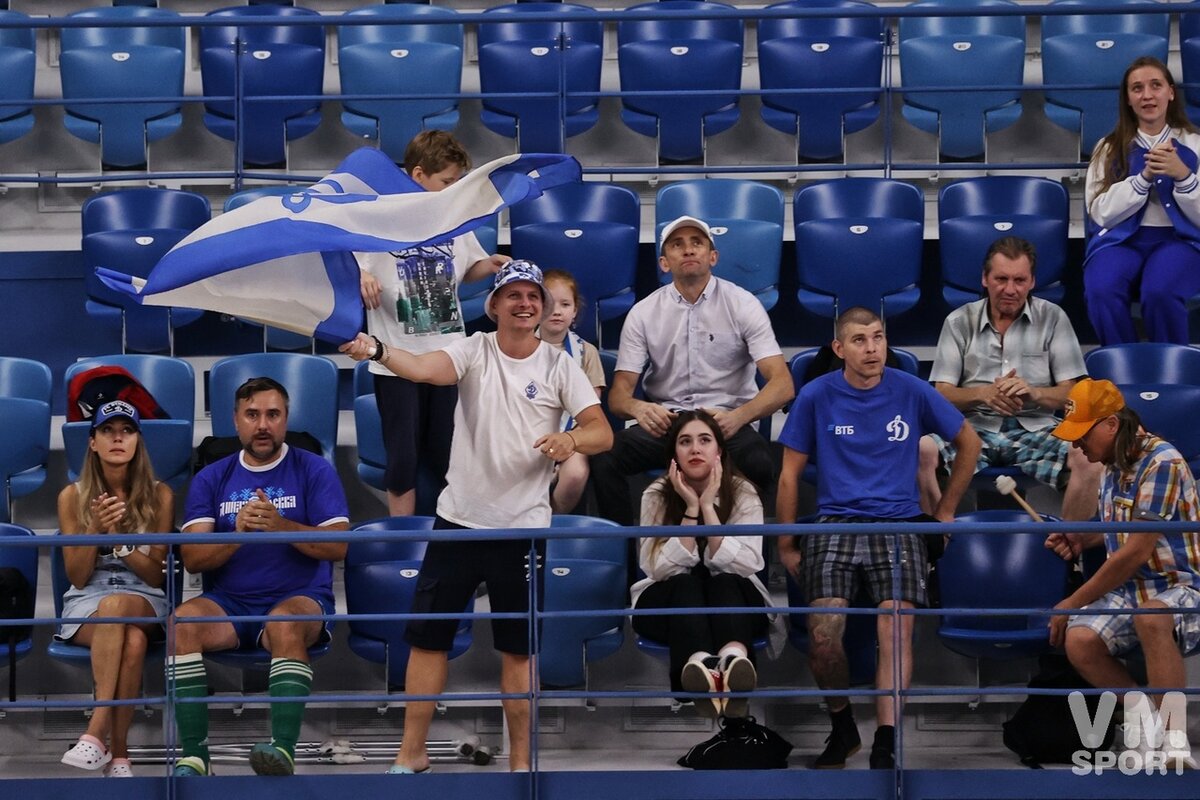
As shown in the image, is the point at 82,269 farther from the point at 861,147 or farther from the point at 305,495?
the point at 861,147

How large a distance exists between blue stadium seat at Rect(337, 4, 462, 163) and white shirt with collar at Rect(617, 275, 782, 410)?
1.92 metres

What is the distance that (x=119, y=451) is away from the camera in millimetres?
5840

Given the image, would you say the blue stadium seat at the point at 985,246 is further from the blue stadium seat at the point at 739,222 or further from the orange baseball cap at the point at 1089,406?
the orange baseball cap at the point at 1089,406

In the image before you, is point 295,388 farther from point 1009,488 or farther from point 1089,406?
point 1089,406

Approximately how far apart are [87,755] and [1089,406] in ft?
11.0

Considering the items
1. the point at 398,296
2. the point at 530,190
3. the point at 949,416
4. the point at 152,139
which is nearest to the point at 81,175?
the point at 152,139

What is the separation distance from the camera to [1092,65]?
27.6 ft

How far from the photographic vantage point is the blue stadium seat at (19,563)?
19.4ft

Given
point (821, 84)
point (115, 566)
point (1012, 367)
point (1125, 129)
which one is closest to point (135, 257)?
point (115, 566)

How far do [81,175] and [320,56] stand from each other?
127 centimetres

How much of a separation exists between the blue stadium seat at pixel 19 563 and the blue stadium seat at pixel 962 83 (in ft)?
14.7

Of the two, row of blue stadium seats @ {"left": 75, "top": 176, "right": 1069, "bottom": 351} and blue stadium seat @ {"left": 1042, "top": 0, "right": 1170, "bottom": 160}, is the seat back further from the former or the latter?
blue stadium seat @ {"left": 1042, "top": 0, "right": 1170, "bottom": 160}

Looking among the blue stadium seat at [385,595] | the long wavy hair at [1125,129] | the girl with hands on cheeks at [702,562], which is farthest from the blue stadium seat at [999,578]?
the long wavy hair at [1125,129]

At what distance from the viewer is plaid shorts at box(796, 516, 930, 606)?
5680 millimetres
